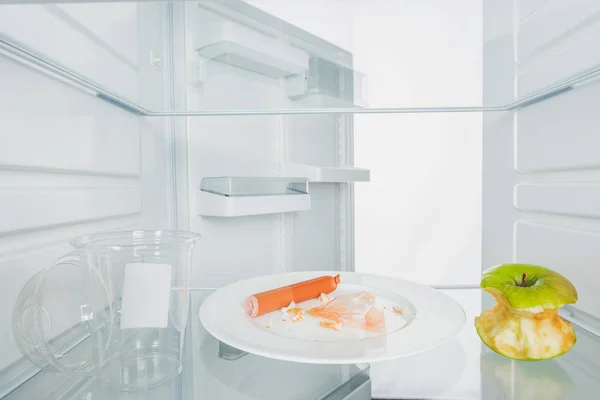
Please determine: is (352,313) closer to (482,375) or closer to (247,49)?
(482,375)

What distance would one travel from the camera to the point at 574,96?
71 centimetres

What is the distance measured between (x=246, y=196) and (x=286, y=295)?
42 centimetres

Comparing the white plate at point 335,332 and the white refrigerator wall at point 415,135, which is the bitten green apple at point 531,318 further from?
the white refrigerator wall at point 415,135

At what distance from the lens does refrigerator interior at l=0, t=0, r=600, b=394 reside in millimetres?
581

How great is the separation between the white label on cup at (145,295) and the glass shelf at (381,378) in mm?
75

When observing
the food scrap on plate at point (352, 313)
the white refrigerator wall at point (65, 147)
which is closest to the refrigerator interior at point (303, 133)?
the white refrigerator wall at point (65, 147)

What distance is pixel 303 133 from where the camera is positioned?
4.13ft

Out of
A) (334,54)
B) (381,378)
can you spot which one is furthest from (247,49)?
(381,378)

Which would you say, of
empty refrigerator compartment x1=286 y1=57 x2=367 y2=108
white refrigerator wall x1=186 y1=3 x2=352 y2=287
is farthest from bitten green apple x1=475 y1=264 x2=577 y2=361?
white refrigerator wall x1=186 y1=3 x2=352 y2=287

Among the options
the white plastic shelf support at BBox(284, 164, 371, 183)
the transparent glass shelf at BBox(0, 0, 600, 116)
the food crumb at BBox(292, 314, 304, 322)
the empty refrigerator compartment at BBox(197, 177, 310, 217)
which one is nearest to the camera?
the food crumb at BBox(292, 314, 304, 322)

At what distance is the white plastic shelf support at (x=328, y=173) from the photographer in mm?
1173

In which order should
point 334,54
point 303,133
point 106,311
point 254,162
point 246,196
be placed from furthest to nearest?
1. point 303,133
2. point 254,162
3. point 246,196
4. point 334,54
5. point 106,311

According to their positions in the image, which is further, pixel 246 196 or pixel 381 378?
pixel 246 196

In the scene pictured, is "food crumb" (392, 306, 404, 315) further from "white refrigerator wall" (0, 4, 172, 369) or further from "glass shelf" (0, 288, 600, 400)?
"white refrigerator wall" (0, 4, 172, 369)
